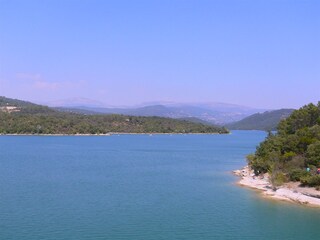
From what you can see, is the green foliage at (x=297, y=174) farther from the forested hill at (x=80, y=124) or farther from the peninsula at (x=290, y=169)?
the forested hill at (x=80, y=124)

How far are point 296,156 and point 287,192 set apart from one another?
9551mm

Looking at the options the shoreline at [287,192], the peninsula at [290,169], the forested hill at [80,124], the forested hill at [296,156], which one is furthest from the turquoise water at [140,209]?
the forested hill at [80,124]

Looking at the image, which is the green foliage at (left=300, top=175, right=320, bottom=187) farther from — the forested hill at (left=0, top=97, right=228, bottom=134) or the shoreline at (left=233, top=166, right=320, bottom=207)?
the forested hill at (left=0, top=97, right=228, bottom=134)

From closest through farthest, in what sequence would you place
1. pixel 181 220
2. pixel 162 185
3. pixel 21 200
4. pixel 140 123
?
pixel 181 220, pixel 21 200, pixel 162 185, pixel 140 123

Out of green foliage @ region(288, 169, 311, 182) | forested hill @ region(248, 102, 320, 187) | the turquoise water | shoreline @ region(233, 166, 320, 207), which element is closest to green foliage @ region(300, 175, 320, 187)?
forested hill @ region(248, 102, 320, 187)

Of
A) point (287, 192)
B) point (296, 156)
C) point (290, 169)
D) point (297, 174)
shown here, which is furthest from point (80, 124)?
point (287, 192)

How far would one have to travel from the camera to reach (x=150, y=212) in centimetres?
2948

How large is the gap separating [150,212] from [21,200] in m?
10.3

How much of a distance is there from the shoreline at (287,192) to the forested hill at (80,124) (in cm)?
11071

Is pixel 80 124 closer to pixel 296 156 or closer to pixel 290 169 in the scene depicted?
pixel 296 156

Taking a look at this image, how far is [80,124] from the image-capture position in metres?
152

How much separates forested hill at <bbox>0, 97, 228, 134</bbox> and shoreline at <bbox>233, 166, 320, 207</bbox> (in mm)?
110706

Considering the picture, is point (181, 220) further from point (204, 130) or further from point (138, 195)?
point (204, 130)

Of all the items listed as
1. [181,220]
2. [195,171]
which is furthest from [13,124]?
[181,220]
